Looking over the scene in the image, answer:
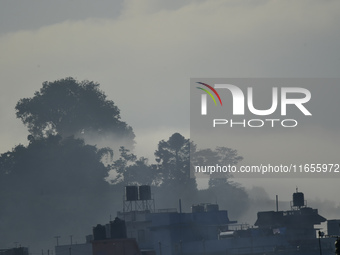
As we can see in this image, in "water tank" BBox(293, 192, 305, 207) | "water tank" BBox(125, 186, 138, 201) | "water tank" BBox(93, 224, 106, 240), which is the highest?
"water tank" BBox(125, 186, 138, 201)

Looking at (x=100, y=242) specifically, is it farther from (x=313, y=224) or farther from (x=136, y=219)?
(x=313, y=224)

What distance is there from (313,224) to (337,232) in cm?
349

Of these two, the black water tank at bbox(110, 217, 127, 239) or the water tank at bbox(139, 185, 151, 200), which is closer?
the black water tank at bbox(110, 217, 127, 239)

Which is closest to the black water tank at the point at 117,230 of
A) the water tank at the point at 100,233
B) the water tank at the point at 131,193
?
the water tank at the point at 100,233

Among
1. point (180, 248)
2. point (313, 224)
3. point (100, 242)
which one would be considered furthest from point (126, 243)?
point (313, 224)

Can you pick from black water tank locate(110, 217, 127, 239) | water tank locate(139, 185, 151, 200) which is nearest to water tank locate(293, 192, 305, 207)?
water tank locate(139, 185, 151, 200)

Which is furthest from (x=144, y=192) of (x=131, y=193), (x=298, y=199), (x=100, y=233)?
(x=100, y=233)

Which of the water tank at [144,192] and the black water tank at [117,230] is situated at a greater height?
the water tank at [144,192]

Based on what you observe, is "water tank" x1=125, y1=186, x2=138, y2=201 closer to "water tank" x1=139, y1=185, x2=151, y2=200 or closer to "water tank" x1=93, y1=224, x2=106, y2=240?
"water tank" x1=139, y1=185, x2=151, y2=200

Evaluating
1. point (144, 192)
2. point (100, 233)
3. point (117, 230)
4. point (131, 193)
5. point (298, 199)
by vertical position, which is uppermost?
point (144, 192)

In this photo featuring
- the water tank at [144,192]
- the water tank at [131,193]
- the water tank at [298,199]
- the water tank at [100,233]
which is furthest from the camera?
the water tank at [298,199]

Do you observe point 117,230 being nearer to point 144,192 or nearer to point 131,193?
point 131,193

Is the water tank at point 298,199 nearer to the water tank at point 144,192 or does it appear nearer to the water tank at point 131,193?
the water tank at point 144,192

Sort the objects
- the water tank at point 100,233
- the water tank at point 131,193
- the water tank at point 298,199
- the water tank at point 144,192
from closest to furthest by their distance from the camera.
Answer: the water tank at point 100,233 < the water tank at point 131,193 < the water tank at point 144,192 < the water tank at point 298,199
